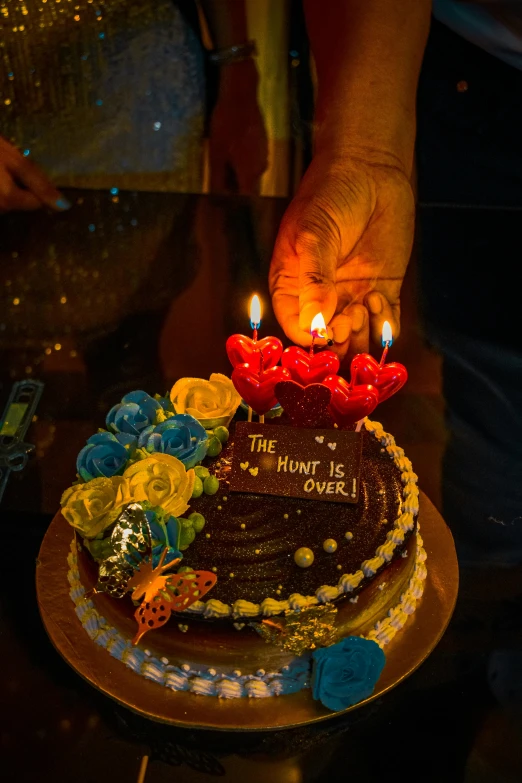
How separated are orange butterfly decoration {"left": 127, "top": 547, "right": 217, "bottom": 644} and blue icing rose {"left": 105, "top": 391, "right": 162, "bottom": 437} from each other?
0.49 meters

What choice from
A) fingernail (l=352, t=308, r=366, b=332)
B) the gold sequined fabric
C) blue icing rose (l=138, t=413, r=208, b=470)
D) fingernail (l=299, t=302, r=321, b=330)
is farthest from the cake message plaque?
the gold sequined fabric

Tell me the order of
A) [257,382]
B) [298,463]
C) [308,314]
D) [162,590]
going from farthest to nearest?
[308,314] < [257,382] < [298,463] < [162,590]

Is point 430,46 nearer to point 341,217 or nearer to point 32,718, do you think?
point 341,217

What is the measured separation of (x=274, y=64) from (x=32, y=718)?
7.88ft

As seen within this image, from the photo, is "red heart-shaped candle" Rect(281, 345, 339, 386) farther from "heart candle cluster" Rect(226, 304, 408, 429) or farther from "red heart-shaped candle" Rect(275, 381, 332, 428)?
"red heart-shaped candle" Rect(275, 381, 332, 428)

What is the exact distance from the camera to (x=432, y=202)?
3.22 meters

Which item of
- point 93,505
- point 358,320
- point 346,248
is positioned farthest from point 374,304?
point 93,505

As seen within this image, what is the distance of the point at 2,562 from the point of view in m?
2.07

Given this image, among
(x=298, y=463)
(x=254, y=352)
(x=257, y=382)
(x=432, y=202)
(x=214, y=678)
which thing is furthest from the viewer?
(x=432, y=202)

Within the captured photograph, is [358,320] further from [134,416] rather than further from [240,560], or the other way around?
[240,560]

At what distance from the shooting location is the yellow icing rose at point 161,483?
165 cm

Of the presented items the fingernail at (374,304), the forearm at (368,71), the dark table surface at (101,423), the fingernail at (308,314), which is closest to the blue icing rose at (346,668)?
the dark table surface at (101,423)

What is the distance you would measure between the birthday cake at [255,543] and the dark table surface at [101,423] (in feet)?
0.61

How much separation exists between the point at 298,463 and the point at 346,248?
1.39 meters
